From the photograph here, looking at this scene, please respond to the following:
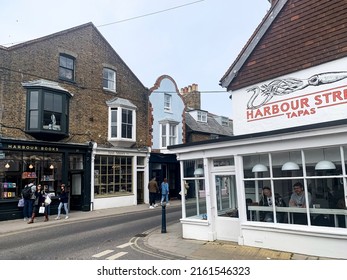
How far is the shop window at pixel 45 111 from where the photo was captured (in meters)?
15.7

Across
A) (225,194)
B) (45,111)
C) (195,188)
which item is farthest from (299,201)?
(45,111)

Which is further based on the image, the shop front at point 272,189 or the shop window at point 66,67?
the shop window at point 66,67

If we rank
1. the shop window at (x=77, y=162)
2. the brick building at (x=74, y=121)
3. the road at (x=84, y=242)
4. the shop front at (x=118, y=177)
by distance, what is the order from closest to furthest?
1. the road at (x=84, y=242)
2. the brick building at (x=74, y=121)
3. the shop window at (x=77, y=162)
4. the shop front at (x=118, y=177)

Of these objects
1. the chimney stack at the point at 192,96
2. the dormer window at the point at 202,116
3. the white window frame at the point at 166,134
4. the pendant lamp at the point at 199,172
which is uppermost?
the chimney stack at the point at 192,96

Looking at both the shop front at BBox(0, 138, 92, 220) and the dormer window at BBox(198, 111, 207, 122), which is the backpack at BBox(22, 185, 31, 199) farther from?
the dormer window at BBox(198, 111, 207, 122)

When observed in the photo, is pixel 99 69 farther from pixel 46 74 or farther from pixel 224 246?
pixel 224 246

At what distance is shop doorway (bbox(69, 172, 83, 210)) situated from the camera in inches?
719

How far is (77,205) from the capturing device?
18234 millimetres

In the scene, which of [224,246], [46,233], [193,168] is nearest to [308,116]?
[193,168]

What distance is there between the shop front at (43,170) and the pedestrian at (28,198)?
1.64ft

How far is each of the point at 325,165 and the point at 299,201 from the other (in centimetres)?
121

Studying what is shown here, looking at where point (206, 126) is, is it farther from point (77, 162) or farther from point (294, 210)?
point (294, 210)

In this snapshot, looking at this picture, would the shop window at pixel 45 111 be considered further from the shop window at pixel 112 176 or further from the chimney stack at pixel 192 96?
the chimney stack at pixel 192 96

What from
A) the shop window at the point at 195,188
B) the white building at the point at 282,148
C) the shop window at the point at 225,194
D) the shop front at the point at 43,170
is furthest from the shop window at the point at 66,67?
the shop window at the point at 225,194
